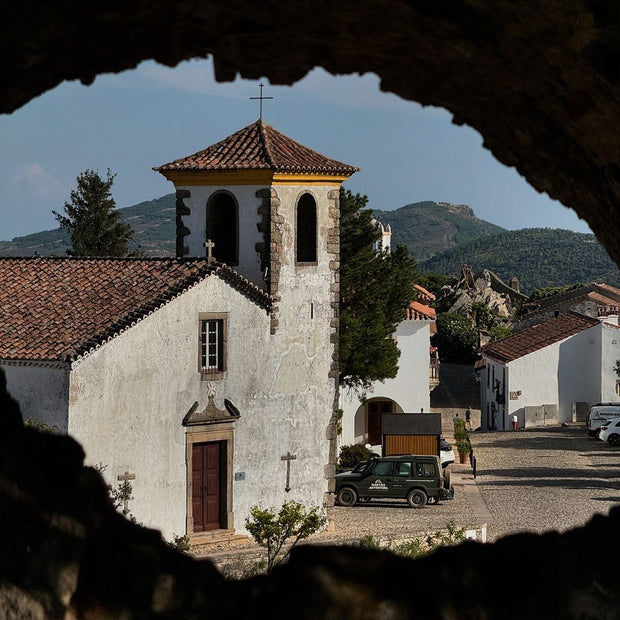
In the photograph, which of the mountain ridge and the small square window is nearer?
the small square window

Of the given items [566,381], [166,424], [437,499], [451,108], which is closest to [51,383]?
[166,424]

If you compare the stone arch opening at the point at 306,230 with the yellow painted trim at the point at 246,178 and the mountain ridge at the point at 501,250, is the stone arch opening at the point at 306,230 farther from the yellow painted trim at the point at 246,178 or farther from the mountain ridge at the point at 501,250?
the mountain ridge at the point at 501,250

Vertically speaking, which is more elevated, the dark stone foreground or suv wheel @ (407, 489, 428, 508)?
the dark stone foreground

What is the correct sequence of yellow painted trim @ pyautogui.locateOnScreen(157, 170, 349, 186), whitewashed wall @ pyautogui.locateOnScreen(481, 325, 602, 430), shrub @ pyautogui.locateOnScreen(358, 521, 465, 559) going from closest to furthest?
shrub @ pyautogui.locateOnScreen(358, 521, 465, 559), yellow painted trim @ pyautogui.locateOnScreen(157, 170, 349, 186), whitewashed wall @ pyautogui.locateOnScreen(481, 325, 602, 430)

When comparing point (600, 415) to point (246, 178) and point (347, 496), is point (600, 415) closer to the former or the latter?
point (347, 496)

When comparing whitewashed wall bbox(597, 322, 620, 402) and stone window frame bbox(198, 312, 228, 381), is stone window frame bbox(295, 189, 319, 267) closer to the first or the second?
stone window frame bbox(198, 312, 228, 381)

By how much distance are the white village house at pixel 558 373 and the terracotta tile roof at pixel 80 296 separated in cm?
2262

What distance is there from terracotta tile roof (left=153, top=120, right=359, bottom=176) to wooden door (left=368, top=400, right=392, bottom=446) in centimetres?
1386

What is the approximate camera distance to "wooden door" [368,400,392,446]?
116 ft

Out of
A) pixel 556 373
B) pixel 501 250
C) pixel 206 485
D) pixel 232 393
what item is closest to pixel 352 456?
pixel 232 393

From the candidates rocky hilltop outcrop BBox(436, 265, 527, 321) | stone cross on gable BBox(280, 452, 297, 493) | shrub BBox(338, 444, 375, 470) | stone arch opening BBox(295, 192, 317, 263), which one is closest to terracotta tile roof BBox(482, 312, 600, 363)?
shrub BBox(338, 444, 375, 470)

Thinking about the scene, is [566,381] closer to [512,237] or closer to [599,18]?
[599,18]

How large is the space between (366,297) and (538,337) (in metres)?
14.4

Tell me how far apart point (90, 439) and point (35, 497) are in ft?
49.3
